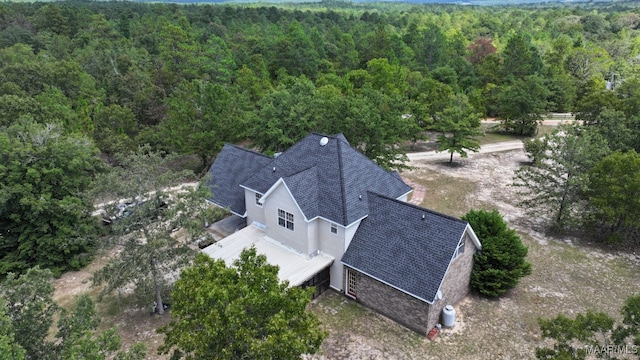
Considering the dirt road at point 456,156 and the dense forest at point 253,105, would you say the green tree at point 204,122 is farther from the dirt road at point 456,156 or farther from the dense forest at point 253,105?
the dirt road at point 456,156

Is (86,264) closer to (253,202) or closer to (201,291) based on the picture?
(253,202)

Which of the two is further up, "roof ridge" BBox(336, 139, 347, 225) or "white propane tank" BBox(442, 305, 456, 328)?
"roof ridge" BBox(336, 139, 347, 225)

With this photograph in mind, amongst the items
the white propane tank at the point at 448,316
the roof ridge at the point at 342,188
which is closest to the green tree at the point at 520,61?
the roof ridge at the point at 342,188

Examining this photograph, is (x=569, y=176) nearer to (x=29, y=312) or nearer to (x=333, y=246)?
(x=333, y=246)

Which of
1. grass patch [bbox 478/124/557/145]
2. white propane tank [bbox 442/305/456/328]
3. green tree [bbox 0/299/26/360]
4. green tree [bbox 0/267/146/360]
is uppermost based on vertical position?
green tree [bbox 0/299/26/360]

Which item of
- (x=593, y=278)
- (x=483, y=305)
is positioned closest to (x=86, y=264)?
(x=483, y=305)

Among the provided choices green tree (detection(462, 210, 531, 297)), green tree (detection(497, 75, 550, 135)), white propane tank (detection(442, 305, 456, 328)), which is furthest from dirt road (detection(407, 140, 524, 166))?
white propane tank (detection(442, 305, 456, 328))

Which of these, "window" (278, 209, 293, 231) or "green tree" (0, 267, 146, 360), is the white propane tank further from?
"green tree" (0, 267, 146, 360)
